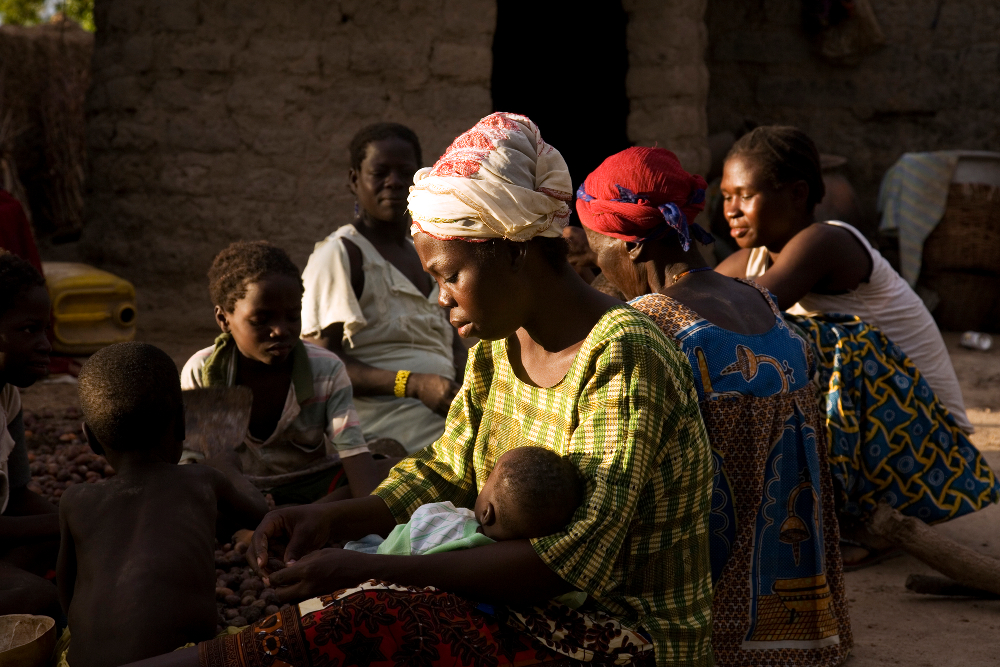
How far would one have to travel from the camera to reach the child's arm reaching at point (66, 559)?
231cm

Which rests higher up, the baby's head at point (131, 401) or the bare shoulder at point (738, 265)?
the bare shoulder at point (738, 265)

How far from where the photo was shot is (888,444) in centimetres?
342

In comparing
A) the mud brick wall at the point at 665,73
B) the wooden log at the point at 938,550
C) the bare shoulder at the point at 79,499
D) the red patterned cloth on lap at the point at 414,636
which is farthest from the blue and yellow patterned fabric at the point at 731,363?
the mud brick wall at the point at 665,73

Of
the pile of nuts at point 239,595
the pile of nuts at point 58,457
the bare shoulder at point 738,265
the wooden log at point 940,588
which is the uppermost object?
the bare shoulder at point 738,265

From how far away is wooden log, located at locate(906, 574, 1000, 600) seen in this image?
3383 mm

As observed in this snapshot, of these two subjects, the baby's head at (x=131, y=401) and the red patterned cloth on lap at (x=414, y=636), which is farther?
the baby's head at (x=131, y=401)

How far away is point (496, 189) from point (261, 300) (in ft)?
4.45

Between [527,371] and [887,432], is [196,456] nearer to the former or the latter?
[527,371]

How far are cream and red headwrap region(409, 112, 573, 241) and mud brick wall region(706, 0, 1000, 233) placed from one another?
7535 millimetres

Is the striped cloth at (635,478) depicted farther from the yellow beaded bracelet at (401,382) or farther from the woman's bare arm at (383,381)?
the yellow beaded bracelet at (401,382)

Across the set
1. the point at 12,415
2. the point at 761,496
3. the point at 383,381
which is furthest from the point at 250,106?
the point at 761,496

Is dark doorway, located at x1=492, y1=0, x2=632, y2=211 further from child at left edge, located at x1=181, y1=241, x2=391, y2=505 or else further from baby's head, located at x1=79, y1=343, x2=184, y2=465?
baby's head, located at x1=79, y1=343, x2=184, y2=465

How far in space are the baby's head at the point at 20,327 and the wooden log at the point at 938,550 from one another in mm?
2770

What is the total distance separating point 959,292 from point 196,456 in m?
7.11
